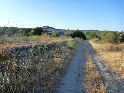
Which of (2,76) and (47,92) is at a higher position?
(2,76)

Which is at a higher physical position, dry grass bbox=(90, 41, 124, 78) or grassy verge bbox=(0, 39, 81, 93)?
grassy verge bbox=(0, 39, 81, 93)

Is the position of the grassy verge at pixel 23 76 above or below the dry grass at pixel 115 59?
above

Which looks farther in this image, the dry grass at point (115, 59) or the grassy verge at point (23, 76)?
the dry grass at point (115, 59)

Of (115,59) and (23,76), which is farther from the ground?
(23,76)

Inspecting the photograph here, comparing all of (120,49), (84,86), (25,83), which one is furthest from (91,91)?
(120,49)

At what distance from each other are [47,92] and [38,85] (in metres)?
0.38

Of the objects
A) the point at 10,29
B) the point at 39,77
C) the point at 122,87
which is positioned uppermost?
the point at 10,29

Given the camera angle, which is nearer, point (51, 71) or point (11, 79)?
point (11, 79)

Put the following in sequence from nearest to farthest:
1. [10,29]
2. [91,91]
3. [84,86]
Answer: [91,91] < [84,86] < [10,29]

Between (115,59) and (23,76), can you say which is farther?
(115,59)

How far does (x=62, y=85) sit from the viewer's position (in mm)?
7648

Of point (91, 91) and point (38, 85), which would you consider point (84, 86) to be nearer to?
point (91, 91)

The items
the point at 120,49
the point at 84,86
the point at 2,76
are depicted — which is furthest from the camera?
the point at 120,49

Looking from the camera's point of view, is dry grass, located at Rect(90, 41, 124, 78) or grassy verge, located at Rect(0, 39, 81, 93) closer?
grassy verge, located at Rect(0, 39, 81, 93)
